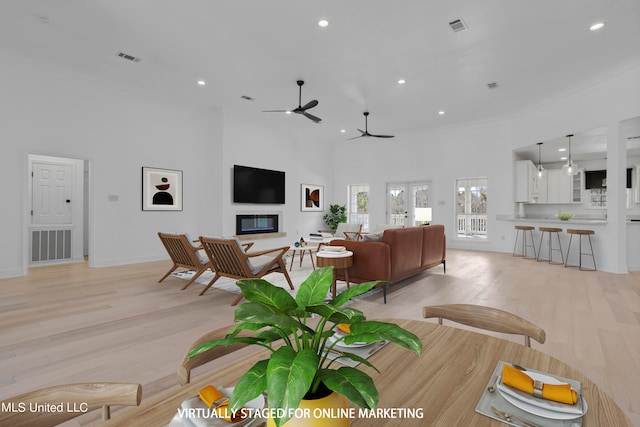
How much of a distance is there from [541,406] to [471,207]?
884cm

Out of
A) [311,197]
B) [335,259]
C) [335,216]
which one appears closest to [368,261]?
[335,259]

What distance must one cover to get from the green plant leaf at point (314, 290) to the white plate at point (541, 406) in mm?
558

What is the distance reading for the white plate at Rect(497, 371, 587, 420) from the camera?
721 mm

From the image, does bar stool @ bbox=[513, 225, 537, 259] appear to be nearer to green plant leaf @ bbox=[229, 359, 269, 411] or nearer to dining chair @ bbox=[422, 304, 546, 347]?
dining chair @ bbox=[422, 304, 546, 347]

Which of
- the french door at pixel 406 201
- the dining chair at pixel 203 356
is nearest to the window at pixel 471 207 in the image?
the french door at pixel 406 201

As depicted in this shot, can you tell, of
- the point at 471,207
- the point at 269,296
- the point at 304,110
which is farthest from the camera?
the point at 471,207

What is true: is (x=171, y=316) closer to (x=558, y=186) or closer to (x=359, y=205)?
(x=359, y=205)

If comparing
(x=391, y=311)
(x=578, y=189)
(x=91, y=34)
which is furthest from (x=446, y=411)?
(x=578, y=189)

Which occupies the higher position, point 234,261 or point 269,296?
point 269,296

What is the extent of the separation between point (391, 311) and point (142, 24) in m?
4.77

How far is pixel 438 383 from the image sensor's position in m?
0.88

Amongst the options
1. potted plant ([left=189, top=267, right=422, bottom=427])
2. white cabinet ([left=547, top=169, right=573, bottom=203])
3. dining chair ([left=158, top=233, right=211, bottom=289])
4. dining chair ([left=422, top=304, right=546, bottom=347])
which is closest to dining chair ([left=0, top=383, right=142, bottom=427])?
potted plant ([left=189, top=267, right=422, bottom=427])

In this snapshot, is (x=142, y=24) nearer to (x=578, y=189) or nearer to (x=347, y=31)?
(x=347, y=31)

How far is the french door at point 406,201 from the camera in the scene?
9547 mm
